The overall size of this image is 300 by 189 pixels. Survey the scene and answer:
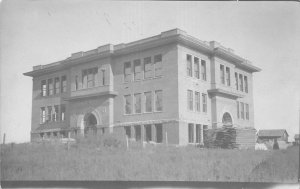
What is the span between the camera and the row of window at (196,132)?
46.1ft

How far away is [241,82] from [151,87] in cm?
351

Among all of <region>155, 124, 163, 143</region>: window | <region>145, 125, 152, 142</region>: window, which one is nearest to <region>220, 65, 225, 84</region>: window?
<region>155, 124, 163, 143</region>: window

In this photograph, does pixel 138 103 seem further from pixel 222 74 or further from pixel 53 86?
pixel 53 86

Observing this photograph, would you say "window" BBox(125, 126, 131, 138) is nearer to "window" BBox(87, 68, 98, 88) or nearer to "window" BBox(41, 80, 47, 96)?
"window" BBox(87, 68, 98, 88)

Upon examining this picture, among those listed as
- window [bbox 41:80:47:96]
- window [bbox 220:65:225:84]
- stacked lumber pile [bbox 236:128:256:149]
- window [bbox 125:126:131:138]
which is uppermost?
window [bbox 220:65:225:84]

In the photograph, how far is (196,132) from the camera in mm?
14750

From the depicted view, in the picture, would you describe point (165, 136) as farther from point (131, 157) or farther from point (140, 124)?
point (131, 157)

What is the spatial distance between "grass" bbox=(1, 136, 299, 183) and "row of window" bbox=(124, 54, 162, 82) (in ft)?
8.50

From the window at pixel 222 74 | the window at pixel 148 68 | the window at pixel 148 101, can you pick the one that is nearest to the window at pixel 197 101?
the window at pixel 222 74

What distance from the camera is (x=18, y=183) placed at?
12141 mm

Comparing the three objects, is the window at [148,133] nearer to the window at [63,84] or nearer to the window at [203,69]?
the window at [203,69]

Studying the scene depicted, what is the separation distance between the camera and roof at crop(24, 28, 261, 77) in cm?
1261

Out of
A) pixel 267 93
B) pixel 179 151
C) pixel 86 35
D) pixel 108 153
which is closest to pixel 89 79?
pixel 86 35

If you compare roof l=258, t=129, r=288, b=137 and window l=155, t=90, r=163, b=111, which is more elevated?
window l=155, t=90, r=163, b=111
